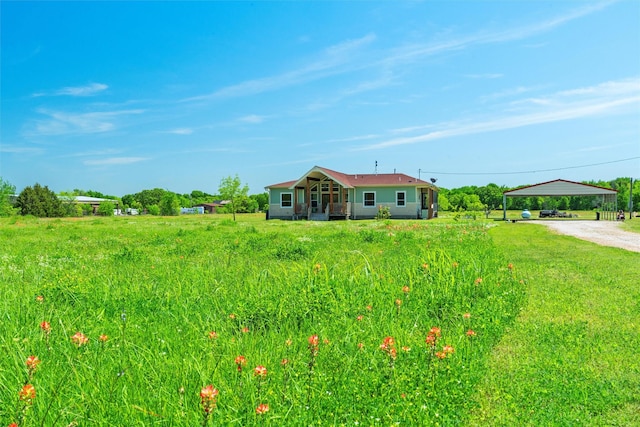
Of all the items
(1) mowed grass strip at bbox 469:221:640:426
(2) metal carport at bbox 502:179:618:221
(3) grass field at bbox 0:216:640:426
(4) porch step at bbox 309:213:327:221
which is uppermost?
(2) metal carport at bbox 502:179:618:221

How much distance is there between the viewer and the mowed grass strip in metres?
3.17

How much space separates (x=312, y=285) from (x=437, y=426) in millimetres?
2565

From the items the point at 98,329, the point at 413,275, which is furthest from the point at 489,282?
the point at 98,329

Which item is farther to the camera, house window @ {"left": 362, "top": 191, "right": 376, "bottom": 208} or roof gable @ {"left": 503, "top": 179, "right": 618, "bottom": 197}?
house window @ {"left": 362, "top": 191, "right": 376, "bottom": 208}

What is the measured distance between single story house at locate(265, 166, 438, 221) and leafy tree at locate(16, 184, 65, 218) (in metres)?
31.0

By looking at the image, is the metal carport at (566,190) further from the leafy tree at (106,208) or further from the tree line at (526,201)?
the leafy tree at (106,208)

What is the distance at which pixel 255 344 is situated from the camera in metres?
3.65

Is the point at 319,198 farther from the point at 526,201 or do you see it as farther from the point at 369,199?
the point at 526,201

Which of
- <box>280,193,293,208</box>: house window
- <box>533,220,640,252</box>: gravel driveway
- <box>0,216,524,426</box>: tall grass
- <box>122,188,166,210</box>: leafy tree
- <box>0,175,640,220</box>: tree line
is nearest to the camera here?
<box>0,216,524,426</box>: tall grass

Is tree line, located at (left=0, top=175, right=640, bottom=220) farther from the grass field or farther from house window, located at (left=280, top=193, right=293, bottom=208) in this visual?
the grass field

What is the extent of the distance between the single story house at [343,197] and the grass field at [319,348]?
28774 mm

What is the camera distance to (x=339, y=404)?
2865mm

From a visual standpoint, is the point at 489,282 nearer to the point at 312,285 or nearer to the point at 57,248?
the point at 312,285

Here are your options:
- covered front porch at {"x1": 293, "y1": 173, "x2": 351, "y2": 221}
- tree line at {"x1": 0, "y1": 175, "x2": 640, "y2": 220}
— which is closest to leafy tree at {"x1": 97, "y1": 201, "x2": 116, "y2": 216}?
tree line at {"x1": 0, "y1": 175, "x2": 640, "y2": 220}
